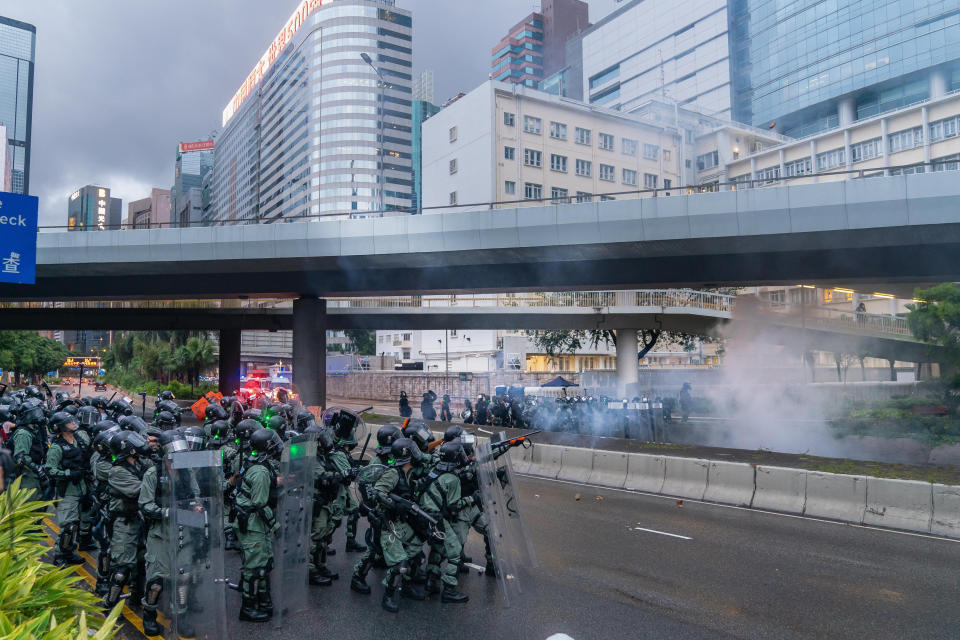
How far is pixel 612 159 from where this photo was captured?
62.7m

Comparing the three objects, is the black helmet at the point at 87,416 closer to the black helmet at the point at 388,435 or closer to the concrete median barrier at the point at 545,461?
the black helmet at the point at 388,435

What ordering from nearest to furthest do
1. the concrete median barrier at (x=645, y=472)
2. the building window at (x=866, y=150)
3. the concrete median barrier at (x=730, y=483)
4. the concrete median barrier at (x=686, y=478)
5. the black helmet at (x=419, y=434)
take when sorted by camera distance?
the black helmet at (x=419, y=434) < the concrete median barrier at (x=730, y=483) < the concrete median barrier at (x=686, y=478) < the concrete median barrier at (x=645, y=472) < the building window at (x=866, y=150)

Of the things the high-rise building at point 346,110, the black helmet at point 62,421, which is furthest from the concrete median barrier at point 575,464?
the high-rise building at point 346,110

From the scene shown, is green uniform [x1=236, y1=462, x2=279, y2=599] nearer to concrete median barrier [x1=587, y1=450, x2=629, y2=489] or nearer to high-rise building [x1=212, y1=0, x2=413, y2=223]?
concrete median barrier [x1=587, y1=450, x2=629, y2=489]

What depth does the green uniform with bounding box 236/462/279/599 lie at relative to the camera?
6297 millimetres

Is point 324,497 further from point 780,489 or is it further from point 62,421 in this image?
point 780,489

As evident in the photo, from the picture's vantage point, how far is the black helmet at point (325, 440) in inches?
296

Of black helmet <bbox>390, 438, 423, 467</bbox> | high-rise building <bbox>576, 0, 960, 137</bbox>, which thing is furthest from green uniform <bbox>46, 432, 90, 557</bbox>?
high-rise building <bbox>576, 0, 960, 137</bbox>

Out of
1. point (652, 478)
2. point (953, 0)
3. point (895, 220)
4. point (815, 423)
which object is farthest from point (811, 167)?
point (652, 478)

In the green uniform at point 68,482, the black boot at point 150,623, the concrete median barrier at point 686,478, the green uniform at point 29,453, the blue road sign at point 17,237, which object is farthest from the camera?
the blue road sign at point 17,237

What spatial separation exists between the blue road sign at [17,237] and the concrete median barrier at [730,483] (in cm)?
1698

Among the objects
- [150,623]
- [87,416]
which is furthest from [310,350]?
[150,623]

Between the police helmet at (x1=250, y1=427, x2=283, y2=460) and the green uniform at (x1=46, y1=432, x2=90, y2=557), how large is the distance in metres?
3.24

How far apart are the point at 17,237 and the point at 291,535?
50.9ft
